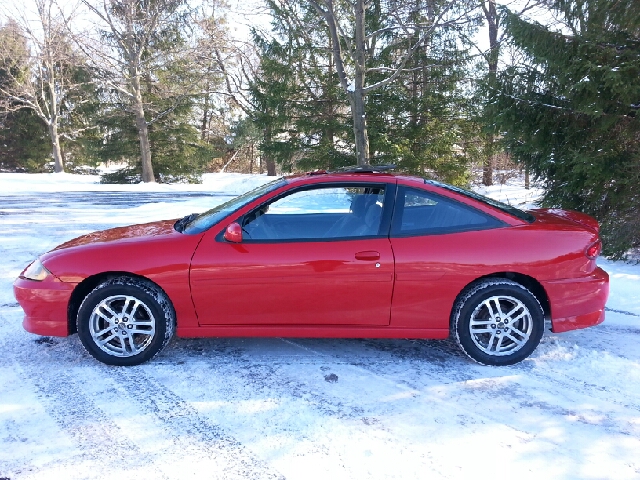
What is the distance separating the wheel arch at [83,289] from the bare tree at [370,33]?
9636 millimetres

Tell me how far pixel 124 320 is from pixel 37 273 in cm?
77

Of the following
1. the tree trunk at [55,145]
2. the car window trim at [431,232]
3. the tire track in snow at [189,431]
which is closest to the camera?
the tire track in snow at [189,431]

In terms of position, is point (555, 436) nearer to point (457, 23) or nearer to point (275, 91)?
point (457, 23)

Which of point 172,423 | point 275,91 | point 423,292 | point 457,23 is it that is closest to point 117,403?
point 172,423

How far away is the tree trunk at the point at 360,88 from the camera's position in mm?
11773

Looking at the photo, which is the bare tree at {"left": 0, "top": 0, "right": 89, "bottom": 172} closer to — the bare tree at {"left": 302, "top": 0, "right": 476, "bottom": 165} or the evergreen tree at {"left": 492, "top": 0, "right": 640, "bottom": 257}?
the bare tree at {"left": 302, "top": 0, "right": 476, "bottom": 165}

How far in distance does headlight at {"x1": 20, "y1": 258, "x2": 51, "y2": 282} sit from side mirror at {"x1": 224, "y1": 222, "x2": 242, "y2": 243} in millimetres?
1349

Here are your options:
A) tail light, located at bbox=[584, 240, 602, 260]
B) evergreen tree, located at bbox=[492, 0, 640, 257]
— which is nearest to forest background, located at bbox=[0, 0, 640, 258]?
evergreen tree, located at bbox=[492, 0, 640, 257]

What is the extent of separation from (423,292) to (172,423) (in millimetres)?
1893

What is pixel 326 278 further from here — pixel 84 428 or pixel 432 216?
pixel 84 428

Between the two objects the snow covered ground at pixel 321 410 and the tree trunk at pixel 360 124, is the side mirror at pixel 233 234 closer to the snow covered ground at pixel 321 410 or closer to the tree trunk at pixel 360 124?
the snow covered ground at pixel 321 410

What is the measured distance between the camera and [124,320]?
3422 mm

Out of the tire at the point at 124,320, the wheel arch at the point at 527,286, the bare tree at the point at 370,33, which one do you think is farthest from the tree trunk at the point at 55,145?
the wheel arch at the point at 527,286

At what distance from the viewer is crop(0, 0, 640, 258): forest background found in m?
6.43
